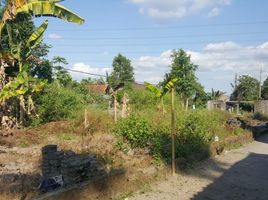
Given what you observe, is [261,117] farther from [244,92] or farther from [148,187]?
[244,92]

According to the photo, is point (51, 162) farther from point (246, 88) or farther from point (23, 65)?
point (246, 88)

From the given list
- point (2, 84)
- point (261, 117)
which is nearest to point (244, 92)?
point (261, 117)

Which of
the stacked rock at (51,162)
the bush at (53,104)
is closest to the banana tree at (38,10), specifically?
the bush at (53,104)

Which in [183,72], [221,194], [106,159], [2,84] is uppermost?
[183,72]

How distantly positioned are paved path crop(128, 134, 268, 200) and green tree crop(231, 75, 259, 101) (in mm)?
51126

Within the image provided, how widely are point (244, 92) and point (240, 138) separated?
48955 millimetres

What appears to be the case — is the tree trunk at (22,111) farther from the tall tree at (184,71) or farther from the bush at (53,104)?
the tall tree at (184,71)

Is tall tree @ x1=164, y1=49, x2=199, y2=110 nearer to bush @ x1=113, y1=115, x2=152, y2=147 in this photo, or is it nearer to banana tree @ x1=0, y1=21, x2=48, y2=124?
banana tree @ x1=0, y1=21, x2=48, y2=124

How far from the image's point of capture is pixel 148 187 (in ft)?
28.6

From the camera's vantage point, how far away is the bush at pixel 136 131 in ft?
37.5

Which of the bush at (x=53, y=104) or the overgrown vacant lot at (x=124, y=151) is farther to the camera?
the bush at (x=53, y=104)

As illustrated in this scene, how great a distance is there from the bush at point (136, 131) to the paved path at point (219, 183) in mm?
1694

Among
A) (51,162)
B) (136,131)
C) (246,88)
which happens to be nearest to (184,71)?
(246,88)

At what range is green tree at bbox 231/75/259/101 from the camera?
Answer: 6253 centimetres
